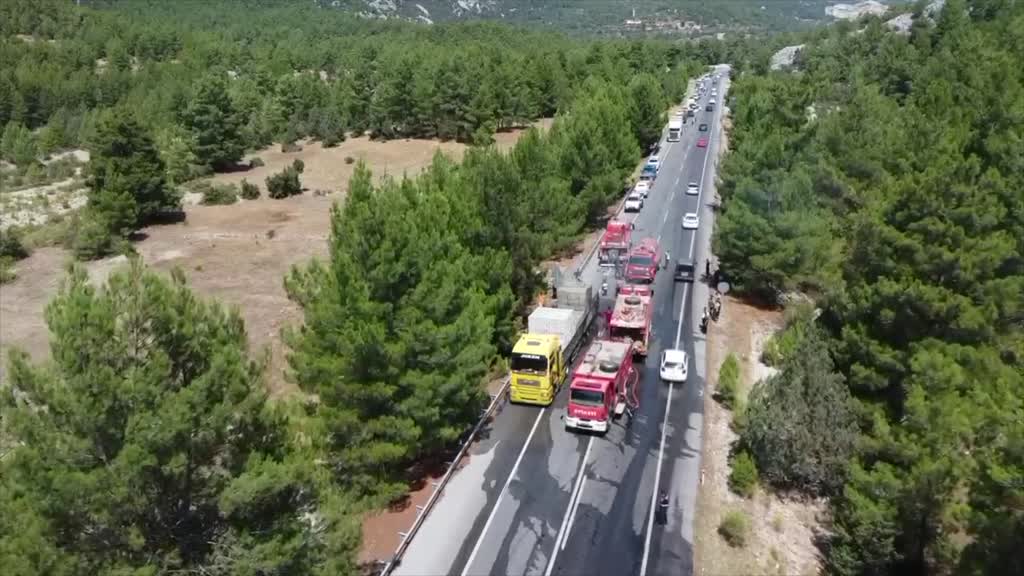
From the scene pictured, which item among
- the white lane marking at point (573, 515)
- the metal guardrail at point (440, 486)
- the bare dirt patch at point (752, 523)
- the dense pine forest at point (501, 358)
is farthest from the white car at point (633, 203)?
the white lane marking at point (573, 515)

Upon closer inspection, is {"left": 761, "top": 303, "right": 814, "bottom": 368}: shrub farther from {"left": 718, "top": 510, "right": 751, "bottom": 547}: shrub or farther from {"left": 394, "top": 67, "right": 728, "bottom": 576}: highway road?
{"left": 718, "top": 510, "right": 751, "bottom": 547}: shrub

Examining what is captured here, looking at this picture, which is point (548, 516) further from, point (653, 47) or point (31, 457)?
point (653, 47)

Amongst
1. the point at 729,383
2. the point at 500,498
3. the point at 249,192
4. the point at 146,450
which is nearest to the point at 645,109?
the point at 249,192

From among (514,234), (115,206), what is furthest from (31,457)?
(115,206)

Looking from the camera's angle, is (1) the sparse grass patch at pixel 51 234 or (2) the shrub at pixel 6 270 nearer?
(2) the shrub at pixel 6 270

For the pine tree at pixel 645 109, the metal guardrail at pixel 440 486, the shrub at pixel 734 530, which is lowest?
A: the shrub at pixel 734 530

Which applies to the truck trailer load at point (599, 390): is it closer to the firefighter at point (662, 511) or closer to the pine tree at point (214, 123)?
the firefighter at point (662, 511)

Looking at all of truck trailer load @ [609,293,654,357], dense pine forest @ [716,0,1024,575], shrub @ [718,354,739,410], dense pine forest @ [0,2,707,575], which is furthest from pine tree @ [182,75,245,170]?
shrub @ [718,354,739,410]
